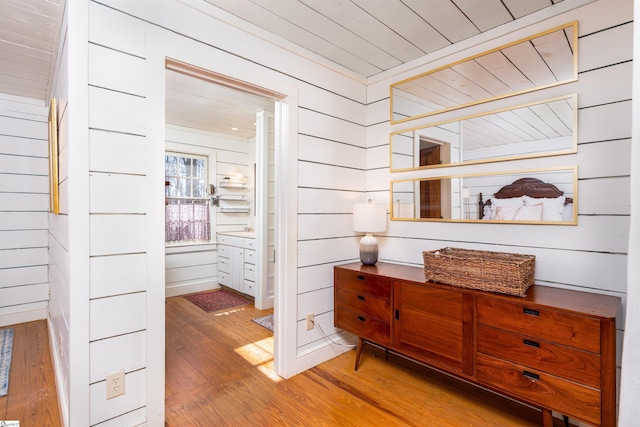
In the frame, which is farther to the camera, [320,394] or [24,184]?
[24,184]

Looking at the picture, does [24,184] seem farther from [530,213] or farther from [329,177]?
[530,213]

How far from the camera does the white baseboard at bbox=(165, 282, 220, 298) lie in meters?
4.30

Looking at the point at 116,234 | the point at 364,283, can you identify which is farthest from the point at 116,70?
the point at 364,283

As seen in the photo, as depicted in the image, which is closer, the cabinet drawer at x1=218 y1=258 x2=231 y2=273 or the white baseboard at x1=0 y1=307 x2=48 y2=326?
the white baseboard at x1=0 y1=307 x2=48 y2=326

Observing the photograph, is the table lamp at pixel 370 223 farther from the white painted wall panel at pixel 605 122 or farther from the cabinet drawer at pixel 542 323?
the white painted wall panel at pixel 605 122

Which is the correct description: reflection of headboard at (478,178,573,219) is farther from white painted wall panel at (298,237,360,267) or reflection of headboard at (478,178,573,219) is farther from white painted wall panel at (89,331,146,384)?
white painted wall panel at (89,331,146,384)

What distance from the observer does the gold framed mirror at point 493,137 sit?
69.2 inches

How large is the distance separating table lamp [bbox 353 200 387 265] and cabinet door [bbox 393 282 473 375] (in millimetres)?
452

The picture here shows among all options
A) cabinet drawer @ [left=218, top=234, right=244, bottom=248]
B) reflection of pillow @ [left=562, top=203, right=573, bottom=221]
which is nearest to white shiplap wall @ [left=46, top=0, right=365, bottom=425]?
reflection of pillow @ [left=562, top=203, right=573, bottom=221]

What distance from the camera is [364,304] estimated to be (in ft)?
7.20

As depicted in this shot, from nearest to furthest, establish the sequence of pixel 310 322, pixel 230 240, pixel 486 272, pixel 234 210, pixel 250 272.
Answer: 1. pixel 486 272
2. pixel 310 322
3. pixel 250 272
4. pixel 230 240
5. pixel 234 210

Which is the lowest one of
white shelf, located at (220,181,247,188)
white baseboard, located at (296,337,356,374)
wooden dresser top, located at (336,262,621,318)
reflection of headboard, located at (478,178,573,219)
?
white baseboard, located at (296,337,356,374)

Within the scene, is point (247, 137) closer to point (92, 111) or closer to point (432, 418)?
point (92, 111)

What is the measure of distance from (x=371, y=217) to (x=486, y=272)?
3.09 ft
